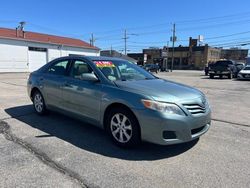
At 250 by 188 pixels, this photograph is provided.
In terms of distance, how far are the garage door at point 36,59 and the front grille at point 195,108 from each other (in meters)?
31.7

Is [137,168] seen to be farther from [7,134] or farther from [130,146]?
[7,134]

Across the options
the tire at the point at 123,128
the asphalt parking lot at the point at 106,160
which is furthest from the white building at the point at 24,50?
the tire at the point at 123,128

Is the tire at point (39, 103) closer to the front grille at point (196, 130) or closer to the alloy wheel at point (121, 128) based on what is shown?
the alloy wheel at point (121, 128)

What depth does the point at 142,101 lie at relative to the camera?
12.5ft

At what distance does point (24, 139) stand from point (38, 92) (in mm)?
1947

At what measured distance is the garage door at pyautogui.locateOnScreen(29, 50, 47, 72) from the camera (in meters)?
32.6

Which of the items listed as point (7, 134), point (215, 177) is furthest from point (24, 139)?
point (215, 177)

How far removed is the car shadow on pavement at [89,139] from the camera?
400cm

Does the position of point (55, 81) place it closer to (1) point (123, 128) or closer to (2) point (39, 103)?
(2) point (39, 103)

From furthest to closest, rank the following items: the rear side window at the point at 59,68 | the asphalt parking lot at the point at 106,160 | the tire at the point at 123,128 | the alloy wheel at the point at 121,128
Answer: the rear side window at the point at 59,68
the alloy wheel at the point at 121,128
the tire at the point at 123,128
the asphalt parking lot at the point at 106,160

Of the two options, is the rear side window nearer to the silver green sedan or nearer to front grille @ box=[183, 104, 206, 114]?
the silver green sedan

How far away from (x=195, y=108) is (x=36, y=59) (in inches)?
1282

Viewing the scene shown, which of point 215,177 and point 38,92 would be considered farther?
point 38,92

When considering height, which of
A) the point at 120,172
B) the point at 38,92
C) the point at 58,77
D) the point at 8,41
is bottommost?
the point at 120,172
